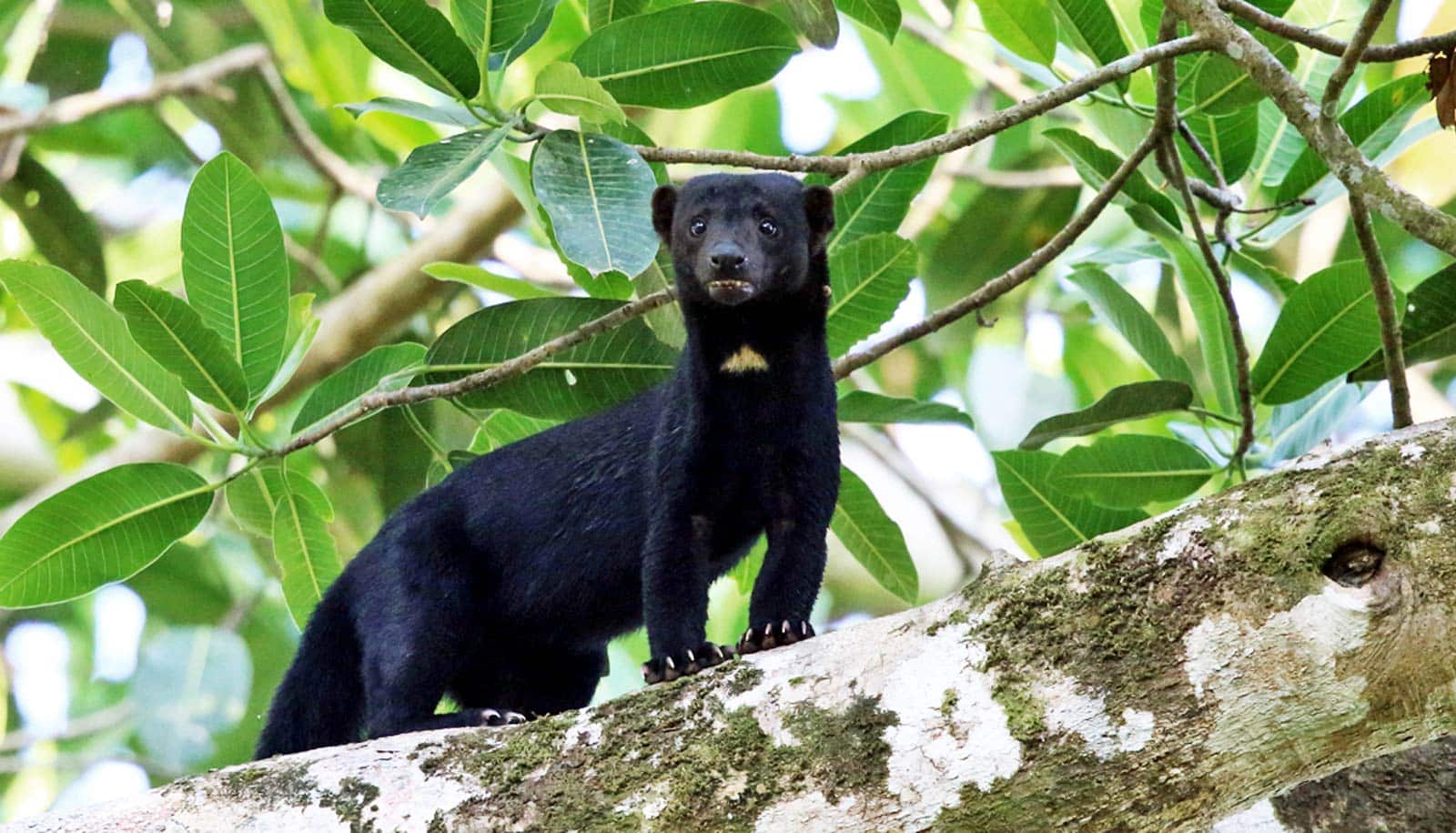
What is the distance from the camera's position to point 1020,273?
184 inches

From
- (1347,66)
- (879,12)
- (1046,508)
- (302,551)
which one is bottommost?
(1046,508)

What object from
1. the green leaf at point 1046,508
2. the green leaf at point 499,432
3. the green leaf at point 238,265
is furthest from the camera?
the green leaf at point 499,432

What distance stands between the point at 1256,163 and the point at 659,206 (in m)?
2.06

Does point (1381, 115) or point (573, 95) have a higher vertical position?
point (573, 95)

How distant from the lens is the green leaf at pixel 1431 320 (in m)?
4.45

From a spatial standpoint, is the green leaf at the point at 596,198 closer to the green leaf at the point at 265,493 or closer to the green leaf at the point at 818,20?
the green leaf at the point at 818,20

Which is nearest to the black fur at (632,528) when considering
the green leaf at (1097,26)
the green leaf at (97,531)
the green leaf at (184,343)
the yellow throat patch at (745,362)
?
the yellow throat patch at (745,362)

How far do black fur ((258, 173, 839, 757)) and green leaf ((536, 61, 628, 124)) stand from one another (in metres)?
0.63

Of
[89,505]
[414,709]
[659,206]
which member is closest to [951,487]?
[659,206]

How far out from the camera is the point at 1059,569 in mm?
3027

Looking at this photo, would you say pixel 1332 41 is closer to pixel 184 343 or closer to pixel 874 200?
pixel 874 200

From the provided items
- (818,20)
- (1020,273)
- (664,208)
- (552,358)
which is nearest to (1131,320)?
(1020,273)

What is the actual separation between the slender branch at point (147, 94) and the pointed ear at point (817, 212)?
397cm

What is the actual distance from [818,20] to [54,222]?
449 centimetres
